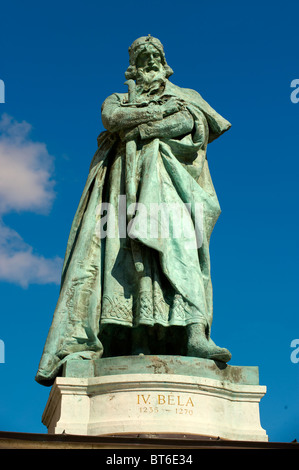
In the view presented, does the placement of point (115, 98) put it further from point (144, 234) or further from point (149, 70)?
point (144, 234)

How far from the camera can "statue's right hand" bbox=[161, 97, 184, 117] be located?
38.4 feet

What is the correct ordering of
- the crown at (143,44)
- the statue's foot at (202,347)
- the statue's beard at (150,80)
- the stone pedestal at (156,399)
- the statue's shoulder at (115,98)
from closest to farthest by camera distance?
1. the stone pedestal at (156,399)
2. the statue's foot at (202,347)
3. the statue's shoulder at (115,98)
4. the statue's beard at (150,80)
5. the crown at (143,44)

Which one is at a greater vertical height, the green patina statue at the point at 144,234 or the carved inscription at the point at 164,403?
the green patina statue at the point at 144,234

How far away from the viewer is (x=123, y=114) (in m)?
11.7

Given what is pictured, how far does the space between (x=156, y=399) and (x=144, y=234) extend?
7.60ft

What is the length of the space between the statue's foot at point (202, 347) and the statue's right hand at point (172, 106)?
124 inches

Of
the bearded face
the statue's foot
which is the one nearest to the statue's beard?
the bearded face

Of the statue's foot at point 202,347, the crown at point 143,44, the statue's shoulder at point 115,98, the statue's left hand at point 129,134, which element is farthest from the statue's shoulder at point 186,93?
the statue's foot at point 202,347

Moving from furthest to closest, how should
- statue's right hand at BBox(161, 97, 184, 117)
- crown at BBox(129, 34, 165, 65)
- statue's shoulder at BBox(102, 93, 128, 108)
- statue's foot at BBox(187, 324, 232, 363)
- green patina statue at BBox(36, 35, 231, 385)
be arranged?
1. crown at BBox(129, 34, 165, 65)
2. statue's shoulder at BBox(102, 93, 128, 108)
3. statue's right hand at BBox(161, 97, 184, 117)
4. green patina statue at BBox(36, 35, 231, 385)
5. statue's foot at BBox(187, 324, 232, 363)

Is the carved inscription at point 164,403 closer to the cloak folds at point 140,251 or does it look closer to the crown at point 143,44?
the cloak folds at point 140,251

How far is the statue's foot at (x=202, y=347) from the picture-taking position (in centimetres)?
1020

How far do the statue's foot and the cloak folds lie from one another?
15cm

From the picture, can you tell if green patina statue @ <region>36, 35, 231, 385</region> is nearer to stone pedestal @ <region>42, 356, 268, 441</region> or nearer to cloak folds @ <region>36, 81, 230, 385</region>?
cloak folds @ <region>36, 81, 230, 385</region>
